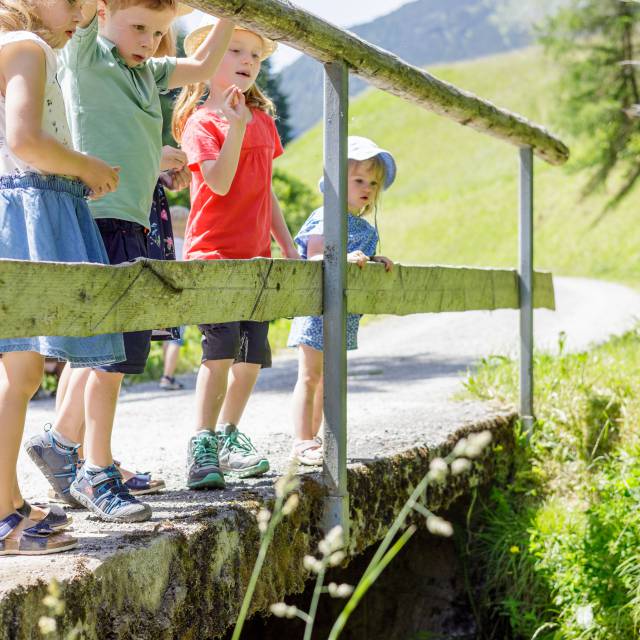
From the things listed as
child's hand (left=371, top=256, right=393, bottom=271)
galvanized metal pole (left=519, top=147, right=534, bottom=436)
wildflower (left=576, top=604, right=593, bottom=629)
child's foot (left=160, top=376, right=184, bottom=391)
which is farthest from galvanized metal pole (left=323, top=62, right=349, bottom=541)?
child's foot (left=160, top=376, right=184, bottom=391)

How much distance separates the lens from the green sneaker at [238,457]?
3.54 metres

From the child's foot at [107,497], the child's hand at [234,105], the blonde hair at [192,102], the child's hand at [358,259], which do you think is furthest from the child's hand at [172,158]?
the child's foot at [107,497]

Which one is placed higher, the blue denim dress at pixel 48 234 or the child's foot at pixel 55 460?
the blue denim dress at pixel 48 234

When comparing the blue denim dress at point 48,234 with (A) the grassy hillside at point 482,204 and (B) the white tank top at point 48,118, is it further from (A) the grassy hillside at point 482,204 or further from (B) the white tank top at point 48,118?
(A) the grassy hillside at point 482,204

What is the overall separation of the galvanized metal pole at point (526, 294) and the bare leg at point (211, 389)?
2.34 meters

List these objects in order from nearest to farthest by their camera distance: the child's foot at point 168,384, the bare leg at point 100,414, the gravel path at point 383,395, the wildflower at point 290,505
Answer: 1. the wildflower at point 290,505
2. the bare leg at point 100,414
3. the gravel path at point 383,395
4. the child's foot at point 168,384

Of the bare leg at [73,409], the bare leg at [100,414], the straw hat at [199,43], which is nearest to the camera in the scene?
the bare leg at [100,414]

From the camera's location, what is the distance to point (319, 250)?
12.4 ft

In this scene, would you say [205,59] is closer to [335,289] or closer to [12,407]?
[335,289]

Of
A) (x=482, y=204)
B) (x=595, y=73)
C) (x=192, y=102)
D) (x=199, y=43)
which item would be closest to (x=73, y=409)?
(x=192, y=102)

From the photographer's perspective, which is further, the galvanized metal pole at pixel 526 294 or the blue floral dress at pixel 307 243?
the galvanized metal pole at pixel 526 294

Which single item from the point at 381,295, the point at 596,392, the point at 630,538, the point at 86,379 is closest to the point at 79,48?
the point at 86,379

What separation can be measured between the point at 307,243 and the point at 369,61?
0.77 meters

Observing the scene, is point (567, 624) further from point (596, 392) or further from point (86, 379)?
point (86, 379)
